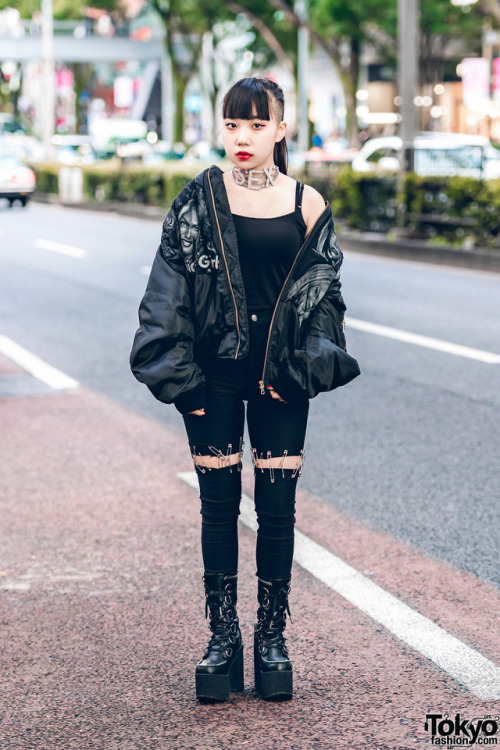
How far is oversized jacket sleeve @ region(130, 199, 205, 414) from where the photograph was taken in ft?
11.5

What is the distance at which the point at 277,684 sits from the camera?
12.0 feet

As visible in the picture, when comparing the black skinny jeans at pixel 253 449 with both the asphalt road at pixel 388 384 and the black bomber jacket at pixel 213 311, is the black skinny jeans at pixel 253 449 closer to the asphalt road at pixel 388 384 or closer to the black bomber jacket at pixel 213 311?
the black bomber jacket at pixel 213 311

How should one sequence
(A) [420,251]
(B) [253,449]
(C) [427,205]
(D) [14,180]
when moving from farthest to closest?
(D) [14,180] < (C) [427,205] < (A) [420,251] < (B) [253,449]

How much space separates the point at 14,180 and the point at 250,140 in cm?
3102

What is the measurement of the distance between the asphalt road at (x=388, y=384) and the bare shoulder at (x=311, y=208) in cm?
193

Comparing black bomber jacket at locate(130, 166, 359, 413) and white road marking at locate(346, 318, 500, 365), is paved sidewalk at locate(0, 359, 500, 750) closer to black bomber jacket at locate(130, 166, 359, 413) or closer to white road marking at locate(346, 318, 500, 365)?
black bomber jacket at locate(130, 166, 359, 413)

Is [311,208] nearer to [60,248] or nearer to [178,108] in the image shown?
[60,248]

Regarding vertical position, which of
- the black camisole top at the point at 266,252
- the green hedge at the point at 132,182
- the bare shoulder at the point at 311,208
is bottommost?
the black camisole top at the point at 266,252

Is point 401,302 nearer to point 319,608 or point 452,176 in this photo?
point 452,176

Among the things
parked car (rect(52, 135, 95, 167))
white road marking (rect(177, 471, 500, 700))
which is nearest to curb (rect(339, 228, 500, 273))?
white road marking (rect(177, 471, 500, 700))

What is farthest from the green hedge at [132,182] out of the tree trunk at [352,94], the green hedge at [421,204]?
the tree trunk at [352,94]

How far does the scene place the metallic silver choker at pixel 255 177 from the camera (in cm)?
360

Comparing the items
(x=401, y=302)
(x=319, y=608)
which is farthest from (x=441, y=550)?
(x=401, y=302)

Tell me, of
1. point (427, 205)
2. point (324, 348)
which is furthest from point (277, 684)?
point (427, 205)
